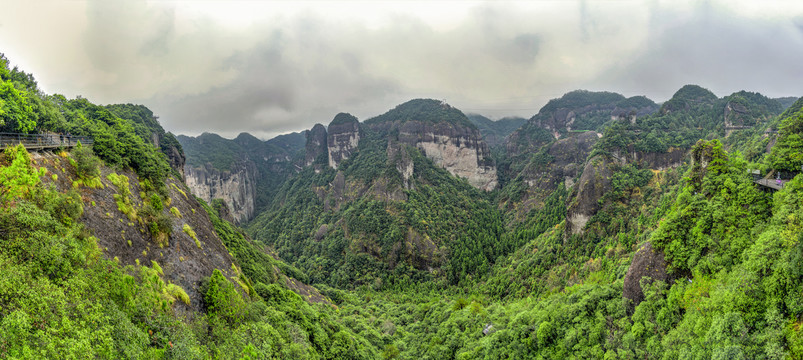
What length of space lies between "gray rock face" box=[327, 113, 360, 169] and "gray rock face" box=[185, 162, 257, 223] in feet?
204

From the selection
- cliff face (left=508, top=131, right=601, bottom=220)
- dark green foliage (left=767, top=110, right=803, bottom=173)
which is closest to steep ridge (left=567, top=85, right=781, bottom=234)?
cliff face (left=508, top=131, right=601, bottom=220)

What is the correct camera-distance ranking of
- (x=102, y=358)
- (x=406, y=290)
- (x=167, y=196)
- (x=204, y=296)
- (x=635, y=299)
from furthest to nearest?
(x=406, y=290) < (x=167, y=196) < (x=635, y=299) < (x=204, y=296) < (x=102, y=358)

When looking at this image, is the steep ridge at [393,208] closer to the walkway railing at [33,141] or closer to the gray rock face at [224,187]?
the gray rock face at [224,187]

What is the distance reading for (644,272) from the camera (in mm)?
27797

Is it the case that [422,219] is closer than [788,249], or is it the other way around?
[788,249]

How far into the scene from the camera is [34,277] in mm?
12539

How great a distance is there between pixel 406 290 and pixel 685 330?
73.1m

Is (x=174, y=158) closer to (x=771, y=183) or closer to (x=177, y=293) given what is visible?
(x=177, y=293)

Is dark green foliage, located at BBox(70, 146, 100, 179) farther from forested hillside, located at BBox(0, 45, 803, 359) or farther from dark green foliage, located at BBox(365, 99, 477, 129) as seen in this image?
dark green foliage, located at BBox(365, 99, 477, 129)

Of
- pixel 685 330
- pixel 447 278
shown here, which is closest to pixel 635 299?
pixel 685 330

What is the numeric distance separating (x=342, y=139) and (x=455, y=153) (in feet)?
216

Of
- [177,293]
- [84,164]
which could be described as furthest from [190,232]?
[177,293]

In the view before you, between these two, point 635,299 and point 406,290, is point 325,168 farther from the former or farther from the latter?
point 635,299

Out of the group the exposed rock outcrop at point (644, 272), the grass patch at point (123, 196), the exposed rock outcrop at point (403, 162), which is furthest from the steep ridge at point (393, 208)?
the grass patch at point (123, 196)
